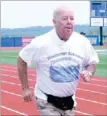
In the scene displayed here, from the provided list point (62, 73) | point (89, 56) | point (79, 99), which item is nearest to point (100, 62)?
point (79, 99)

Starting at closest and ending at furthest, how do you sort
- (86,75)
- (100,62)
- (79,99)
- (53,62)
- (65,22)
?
1. (65,22)
2. (53,62)
3. (86,75)
4. (79,99)
5. (100,62)

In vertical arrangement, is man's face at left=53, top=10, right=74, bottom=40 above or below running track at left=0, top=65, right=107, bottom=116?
above

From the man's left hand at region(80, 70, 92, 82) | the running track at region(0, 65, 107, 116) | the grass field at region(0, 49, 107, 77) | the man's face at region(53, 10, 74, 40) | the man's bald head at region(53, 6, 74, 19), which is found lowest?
the grass field at region(0, 49, 107, 77)

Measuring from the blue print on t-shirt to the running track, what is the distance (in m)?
5.01

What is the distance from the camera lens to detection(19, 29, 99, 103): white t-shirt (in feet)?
15.9

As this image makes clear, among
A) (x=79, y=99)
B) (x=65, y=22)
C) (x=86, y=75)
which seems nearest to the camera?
(x=65, y=22)

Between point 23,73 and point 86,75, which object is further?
point 86,75

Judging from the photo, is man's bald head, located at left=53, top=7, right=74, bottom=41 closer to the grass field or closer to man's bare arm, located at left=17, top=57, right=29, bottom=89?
man's bare arm, located at left=17, top=57, right=29, bottom=89

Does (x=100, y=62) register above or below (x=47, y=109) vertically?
below

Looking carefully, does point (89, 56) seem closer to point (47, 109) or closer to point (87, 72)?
point (87, 72)

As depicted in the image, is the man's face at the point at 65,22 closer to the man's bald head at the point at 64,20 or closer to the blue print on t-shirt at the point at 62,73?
the man's bald head at the point at 64,20

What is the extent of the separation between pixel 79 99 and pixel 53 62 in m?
7.09

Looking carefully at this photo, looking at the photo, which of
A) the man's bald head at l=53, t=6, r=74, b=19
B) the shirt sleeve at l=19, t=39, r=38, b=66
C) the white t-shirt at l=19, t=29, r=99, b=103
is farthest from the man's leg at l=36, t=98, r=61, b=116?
the man's bald head at l=53, t=6, r=74, b=19

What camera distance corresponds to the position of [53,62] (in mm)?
4879
